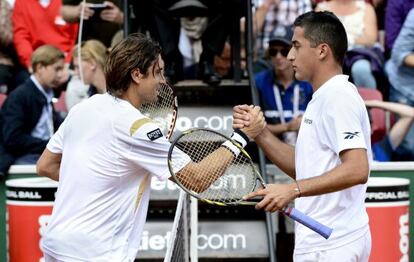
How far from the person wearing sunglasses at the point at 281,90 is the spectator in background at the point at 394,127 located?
60 centimetres

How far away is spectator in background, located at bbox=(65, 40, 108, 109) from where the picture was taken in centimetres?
929

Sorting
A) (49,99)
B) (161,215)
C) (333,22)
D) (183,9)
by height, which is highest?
(333,22)

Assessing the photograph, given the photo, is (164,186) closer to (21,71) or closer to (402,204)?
(402,204)

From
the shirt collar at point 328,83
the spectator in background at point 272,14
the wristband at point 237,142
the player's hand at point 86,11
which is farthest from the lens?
the spectator in background at point 272,14

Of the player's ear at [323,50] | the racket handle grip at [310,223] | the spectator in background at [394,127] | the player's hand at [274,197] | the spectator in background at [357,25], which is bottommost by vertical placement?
the spectator in background at [394,127]

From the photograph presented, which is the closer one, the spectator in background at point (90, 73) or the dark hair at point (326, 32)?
the dark hair at point (326, 32)

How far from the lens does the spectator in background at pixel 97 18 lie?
401 inches

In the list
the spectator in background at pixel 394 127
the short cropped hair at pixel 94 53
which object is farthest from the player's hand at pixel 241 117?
the short cropped hair at pixel 94 53

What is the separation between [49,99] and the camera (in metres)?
8.84

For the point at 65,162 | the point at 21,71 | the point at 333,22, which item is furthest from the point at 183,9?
the point at 65,162

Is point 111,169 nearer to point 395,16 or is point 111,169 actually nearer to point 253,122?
point 253,122

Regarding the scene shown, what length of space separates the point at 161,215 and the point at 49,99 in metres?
1.56

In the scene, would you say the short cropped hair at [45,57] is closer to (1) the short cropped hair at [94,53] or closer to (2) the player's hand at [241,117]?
(1) the short cropped hair at [94,53]

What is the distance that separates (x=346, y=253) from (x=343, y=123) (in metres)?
0.65
